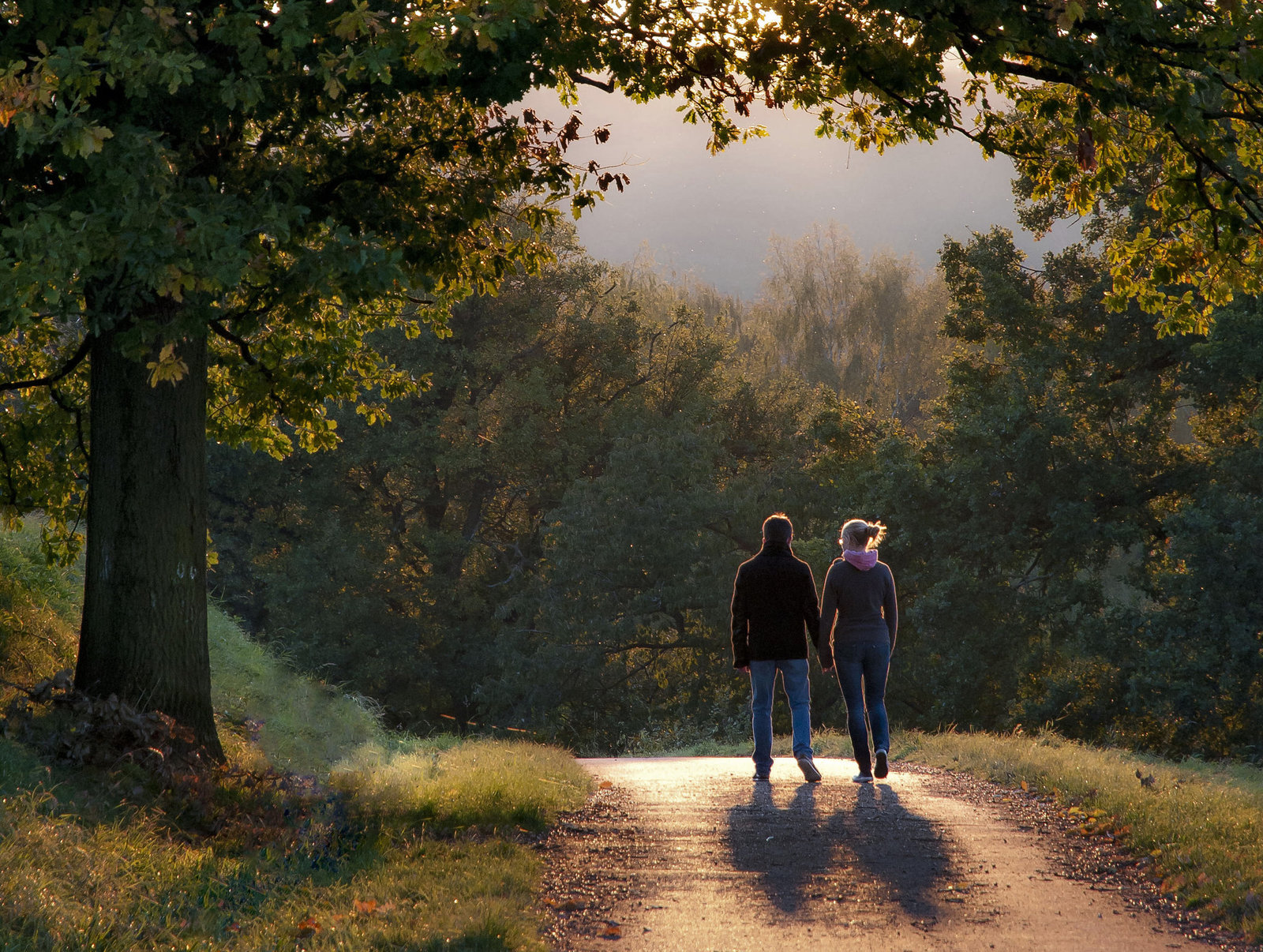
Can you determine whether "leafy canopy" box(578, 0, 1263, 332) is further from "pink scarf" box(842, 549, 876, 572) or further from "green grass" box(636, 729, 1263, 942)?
"green grass" box(636, 729, 1263, 942)

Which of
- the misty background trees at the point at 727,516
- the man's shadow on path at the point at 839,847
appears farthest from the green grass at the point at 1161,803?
the misty background trees at the point at 727,516

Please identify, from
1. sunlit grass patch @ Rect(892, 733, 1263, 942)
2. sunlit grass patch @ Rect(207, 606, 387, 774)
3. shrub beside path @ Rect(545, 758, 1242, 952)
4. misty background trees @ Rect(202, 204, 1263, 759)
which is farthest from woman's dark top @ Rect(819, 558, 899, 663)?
misty background trees @ Rect(202, 204, 1263, 759)

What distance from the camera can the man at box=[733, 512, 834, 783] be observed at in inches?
362

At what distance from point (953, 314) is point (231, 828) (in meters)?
25.7

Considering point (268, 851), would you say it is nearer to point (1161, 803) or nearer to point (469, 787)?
point (469, 787)

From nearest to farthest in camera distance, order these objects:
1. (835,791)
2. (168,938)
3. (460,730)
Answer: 1. (168,938)
2. (835,791)
3. (460,730)

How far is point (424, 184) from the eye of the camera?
8.71 metres

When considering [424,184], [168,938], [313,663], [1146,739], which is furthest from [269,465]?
[168,938]

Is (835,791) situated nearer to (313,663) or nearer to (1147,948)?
(1147,948)

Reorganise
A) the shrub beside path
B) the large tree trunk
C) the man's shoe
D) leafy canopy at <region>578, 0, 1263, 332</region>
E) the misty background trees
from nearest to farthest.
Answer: the shrub beside path < leafy canopy at <region>578, 0, 1263, 332</region> < the large tree trunk < the man's shoe < the misty background trees

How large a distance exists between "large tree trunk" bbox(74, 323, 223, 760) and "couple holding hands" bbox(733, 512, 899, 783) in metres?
4.02

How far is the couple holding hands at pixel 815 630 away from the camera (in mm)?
9195

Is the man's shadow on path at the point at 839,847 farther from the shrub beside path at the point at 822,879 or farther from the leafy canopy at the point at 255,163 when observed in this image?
the leafy canopy at the point at 255,163

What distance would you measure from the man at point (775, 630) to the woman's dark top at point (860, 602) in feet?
0.58
